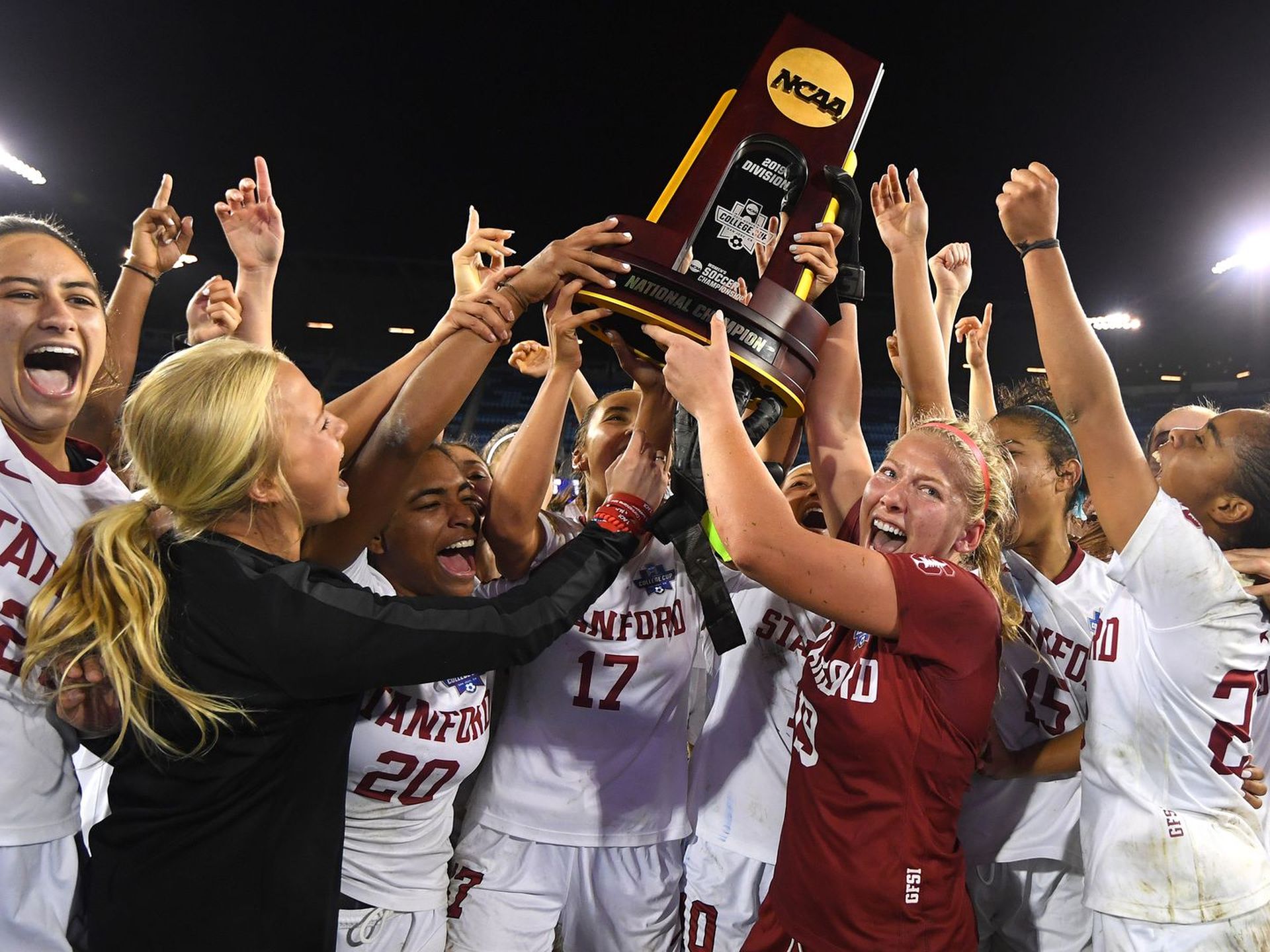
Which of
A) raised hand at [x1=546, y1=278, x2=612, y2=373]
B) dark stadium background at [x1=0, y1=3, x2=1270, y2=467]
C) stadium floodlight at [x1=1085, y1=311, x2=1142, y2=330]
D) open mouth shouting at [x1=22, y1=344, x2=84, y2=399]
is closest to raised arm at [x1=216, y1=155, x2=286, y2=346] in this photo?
open mouth shouting at [x1=22, y1=344, x2=84, y2=399]

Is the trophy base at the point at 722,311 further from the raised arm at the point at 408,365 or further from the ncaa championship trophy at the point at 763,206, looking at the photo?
the raised arm at the point at 408,365

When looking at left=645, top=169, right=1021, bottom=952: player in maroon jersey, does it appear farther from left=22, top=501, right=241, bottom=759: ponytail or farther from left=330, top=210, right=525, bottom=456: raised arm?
left=22, top=501, right=241, bottom=759: ponytail

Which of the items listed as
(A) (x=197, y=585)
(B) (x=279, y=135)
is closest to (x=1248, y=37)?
(A) (x=197, y=585)

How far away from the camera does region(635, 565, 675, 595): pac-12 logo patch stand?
229 cm

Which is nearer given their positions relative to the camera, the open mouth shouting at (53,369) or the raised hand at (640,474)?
the open mouth shouting at (53,369)

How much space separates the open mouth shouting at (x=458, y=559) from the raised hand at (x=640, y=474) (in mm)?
468

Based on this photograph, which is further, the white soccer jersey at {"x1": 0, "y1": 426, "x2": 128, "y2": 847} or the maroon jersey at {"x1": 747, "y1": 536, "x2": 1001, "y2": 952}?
the maroon jersey at {"x1": 747, "y1": 536, "x2": 1001, "y2": 952}

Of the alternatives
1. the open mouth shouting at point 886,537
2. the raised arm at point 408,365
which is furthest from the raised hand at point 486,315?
the open mouth shouting at point 886,537

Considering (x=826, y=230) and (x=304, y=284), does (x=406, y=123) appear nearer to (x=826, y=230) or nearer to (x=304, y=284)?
(x=304, y=284)

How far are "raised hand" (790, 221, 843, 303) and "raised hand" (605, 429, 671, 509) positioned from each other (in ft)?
1.65

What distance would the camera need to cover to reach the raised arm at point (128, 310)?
237 centimetres

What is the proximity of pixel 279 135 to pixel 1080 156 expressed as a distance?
10.6 m

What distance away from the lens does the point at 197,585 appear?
51.4 inches

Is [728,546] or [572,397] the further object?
[572,397]
